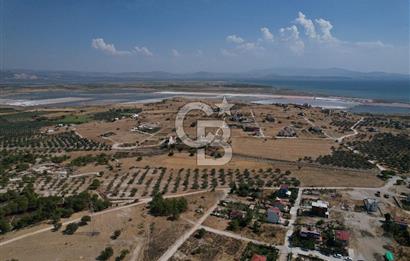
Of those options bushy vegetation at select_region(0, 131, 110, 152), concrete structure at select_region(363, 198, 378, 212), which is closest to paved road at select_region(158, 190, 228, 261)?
concrete structure at select_region(363, 198, 378, 212)

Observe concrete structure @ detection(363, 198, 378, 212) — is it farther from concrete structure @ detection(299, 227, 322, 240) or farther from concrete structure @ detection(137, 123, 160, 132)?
concrete structure @ detection(137, 123, 160, 132)

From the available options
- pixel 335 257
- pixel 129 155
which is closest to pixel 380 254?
pixel 335 257

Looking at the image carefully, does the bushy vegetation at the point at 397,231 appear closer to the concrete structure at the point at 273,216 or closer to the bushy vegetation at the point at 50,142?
the concrete structure at the point at 273,216

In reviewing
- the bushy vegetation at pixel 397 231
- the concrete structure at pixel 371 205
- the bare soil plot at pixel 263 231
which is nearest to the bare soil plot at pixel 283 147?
the concrete structure at pixel 371 205

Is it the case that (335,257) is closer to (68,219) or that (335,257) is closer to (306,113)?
(68,219)

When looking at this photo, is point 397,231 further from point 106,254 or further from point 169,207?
point 106,254

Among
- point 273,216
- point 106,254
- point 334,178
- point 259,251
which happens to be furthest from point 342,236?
point 106,254

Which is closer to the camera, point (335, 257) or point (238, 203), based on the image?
point (335, 257)
